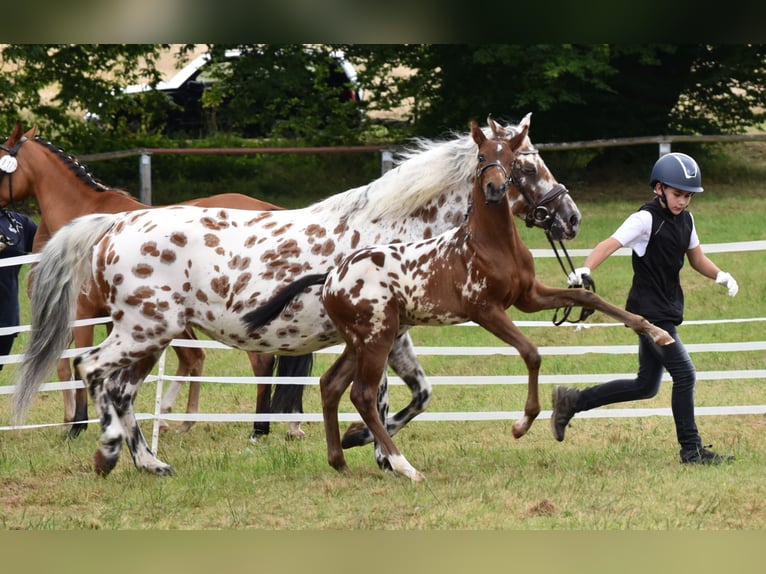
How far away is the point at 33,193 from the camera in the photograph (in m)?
8.23

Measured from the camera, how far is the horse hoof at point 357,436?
6.12m

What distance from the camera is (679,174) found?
547 centimetres

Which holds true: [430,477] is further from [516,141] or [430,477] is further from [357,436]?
[516,141]

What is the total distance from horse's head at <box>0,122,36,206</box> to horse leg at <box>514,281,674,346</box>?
452cm

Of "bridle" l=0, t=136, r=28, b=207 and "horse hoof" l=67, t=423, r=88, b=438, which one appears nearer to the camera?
"horse hoof" l=67, t=423, r=88, b=438

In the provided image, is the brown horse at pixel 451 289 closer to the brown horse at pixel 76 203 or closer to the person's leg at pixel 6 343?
the brown horse at pixel 76 203

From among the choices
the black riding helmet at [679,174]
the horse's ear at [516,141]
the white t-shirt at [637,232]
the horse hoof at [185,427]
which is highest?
the horse's ear at [516,141]

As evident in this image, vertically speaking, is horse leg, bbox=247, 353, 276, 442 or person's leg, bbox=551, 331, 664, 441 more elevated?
person's leg, bbox=551, 331, 664, 441

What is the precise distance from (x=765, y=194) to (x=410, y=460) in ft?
41.1

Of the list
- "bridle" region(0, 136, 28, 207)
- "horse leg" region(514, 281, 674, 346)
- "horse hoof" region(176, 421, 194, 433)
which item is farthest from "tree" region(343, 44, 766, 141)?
"horse leg" region(514, 281, 674, 346)

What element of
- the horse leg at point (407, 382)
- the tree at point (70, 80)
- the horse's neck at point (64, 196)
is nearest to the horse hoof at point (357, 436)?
the horse leg at point (407, 382)

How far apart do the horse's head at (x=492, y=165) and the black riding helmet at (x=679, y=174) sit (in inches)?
31.1

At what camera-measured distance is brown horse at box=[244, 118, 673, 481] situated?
5285 mm

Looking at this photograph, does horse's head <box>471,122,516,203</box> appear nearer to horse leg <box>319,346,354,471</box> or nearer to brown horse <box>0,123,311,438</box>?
horse leg <box>319,346,354,471</box>
